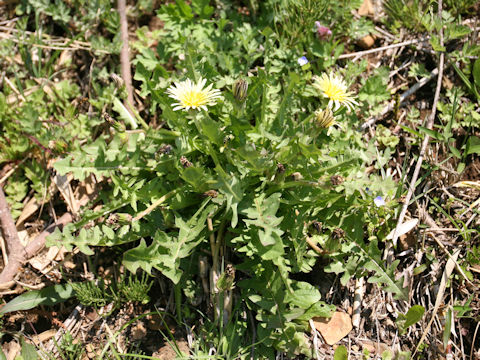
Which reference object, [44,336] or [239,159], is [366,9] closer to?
[239,159]

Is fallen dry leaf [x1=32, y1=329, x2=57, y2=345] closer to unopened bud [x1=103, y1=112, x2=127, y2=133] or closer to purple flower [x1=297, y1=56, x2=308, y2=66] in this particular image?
unopened bud [x1=103, y1=112, x2=127, y2=133]

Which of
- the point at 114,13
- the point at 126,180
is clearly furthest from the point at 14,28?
the point at 126,180

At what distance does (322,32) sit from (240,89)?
1.31 m

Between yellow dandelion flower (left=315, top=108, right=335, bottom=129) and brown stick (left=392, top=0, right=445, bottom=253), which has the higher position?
yellow dandelion flower (left=315, top=108, right=335, bottom=129)

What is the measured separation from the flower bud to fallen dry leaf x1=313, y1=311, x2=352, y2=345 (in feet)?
4.61

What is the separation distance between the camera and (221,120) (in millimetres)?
2881

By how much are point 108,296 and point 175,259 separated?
29.0 inches

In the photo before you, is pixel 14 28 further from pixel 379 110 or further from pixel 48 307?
pixel 379 110

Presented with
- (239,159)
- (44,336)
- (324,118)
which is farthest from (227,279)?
(44,336)

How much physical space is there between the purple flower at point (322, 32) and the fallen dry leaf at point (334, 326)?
79.0 inches

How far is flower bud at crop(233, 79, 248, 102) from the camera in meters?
2.40

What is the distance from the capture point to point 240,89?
2432mm

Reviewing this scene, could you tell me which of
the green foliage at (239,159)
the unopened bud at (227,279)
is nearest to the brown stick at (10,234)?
the green foliage at (239,159)

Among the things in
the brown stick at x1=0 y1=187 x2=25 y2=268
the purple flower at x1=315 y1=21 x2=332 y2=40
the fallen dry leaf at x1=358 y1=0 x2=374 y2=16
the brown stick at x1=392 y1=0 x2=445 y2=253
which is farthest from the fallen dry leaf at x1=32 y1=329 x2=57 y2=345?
the fallen dry leaf at x1=358 y1=0 x2=374 y2=16
